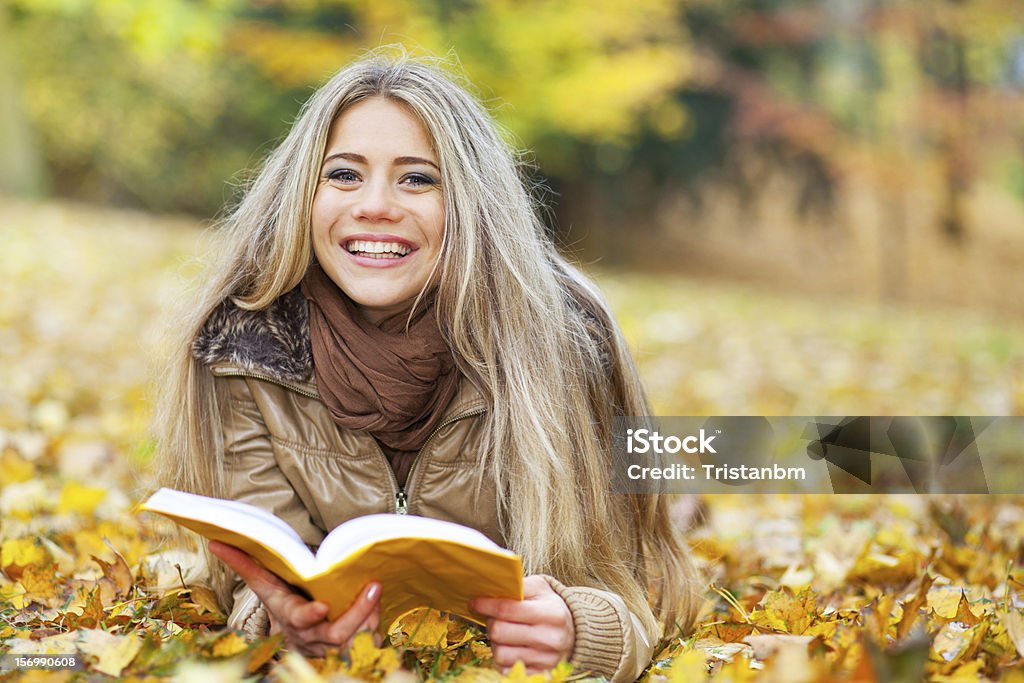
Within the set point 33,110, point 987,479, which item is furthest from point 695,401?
point 33,110

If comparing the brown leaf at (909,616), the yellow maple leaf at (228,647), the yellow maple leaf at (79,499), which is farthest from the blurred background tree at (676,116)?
the yellow maple leaf at (228,647)

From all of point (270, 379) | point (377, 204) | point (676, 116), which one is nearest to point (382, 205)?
point (377, 204)

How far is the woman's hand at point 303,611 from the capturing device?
4.97 ft

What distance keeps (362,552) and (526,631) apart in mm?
368

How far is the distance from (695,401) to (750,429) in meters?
0.86

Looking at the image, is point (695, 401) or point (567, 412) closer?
point (567, 412)

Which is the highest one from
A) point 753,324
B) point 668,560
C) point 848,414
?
point 753,324

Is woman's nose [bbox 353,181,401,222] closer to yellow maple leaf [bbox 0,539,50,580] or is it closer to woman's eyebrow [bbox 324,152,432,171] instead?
woman's eyebrow [bbox 324,152,432,171]

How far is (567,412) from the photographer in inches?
78.3

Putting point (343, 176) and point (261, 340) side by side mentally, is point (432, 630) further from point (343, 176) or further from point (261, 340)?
point (343, 176)

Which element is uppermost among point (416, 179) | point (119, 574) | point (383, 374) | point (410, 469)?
point (416, 179)

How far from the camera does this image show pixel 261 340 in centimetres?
196

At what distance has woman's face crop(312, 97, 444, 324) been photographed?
6.35ft

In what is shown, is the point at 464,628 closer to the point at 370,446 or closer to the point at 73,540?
the point at 370,446
